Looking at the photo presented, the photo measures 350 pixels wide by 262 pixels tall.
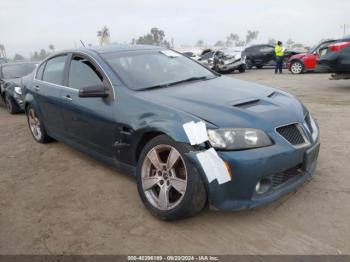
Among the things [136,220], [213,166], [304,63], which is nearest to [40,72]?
[136,220]

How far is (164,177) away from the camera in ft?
10.2

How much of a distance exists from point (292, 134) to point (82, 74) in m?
2.53

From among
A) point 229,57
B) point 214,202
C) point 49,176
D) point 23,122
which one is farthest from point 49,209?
point 229,57

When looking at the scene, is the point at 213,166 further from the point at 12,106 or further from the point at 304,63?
the point at 304,63

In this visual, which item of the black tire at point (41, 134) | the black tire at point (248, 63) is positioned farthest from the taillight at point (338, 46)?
the black tire at point (248, 63)

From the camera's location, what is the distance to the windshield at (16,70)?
388 inches

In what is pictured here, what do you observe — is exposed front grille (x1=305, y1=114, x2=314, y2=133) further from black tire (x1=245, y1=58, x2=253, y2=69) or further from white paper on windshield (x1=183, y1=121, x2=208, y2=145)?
black tire (x1=245, y1=58, x2=253, y2=69)

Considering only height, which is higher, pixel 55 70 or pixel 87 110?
pixel 55 70

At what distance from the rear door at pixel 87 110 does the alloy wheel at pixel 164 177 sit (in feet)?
2.12

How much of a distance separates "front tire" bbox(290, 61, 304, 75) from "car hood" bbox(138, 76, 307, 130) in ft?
43.7

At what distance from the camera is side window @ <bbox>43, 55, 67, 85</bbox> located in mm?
4717

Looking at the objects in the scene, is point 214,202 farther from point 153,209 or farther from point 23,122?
point 23,122

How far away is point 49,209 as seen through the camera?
3.51 meters

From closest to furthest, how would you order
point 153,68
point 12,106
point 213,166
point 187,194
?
point 213,166, point 187,194, point 153,68, point 12,106
